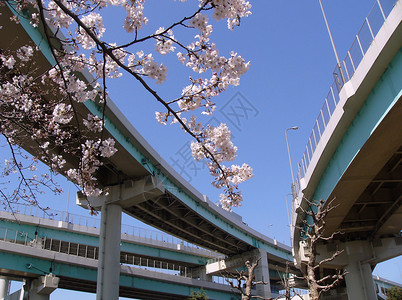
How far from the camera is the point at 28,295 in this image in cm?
2855

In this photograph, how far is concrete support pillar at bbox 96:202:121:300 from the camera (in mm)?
20797

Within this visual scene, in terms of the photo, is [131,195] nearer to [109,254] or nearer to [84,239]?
[109,254]

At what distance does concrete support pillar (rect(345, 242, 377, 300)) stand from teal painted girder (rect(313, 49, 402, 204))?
11731 mm

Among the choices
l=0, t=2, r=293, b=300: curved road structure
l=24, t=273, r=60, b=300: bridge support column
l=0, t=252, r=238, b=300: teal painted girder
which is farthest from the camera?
l=24, t=273, r=60, b=300: bridge support column

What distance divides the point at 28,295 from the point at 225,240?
18.9 metres

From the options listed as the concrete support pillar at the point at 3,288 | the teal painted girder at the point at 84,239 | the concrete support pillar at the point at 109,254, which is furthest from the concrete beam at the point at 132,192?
the concrete support pillar at the point at 3,288

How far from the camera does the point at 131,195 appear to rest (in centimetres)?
2244

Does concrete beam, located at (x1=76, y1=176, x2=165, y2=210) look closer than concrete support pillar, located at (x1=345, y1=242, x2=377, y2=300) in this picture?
Yes

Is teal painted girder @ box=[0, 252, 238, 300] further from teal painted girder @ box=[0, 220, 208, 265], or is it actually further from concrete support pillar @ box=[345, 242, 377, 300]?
concrete support pillar @ box=[345, 242, 377, 300]

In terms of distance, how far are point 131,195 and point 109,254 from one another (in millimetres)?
3438

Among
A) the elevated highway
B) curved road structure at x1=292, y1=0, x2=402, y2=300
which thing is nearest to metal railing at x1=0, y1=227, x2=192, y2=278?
the elevated highway

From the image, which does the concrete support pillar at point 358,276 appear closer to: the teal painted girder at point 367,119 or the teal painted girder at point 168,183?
the teal painted girder at point 168,183

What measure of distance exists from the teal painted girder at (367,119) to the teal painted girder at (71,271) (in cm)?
2142

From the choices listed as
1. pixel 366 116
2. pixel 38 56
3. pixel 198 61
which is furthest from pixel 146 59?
pixel 366 116
